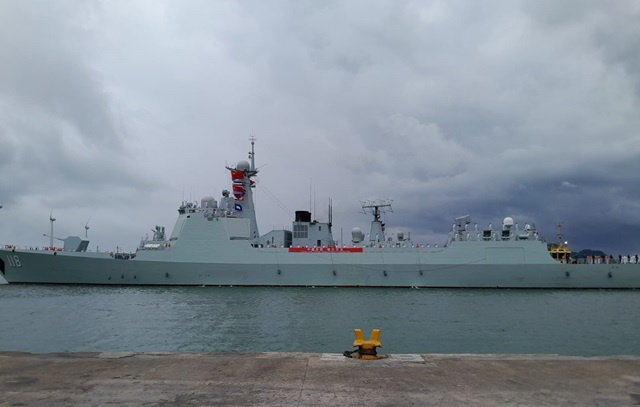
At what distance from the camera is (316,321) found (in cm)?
1427

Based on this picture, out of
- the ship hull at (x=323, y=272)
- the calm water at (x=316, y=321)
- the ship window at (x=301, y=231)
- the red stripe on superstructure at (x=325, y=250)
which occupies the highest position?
the ship window at (x=301, y=231)

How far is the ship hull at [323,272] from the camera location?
1014 inches

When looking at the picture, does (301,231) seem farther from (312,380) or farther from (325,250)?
(312,380)

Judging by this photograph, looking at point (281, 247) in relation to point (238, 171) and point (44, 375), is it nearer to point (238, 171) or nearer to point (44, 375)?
point (238, 171)

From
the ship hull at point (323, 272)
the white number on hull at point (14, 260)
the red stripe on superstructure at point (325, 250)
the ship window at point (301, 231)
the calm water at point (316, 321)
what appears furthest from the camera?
the ship window at point (301, 231)

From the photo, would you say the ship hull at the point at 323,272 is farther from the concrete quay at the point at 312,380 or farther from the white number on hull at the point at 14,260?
the concrete quay at the point at 312,380

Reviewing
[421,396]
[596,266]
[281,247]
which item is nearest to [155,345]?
[421,396]

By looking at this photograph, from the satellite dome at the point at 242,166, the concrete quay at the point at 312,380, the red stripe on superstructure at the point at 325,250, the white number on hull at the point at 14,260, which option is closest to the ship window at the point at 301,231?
the red stripe on superstructure at the point at 325,250

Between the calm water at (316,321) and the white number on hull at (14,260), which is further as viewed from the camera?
the white number on hull at (14,260)

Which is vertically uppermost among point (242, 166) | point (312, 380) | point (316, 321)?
point (242, 166)

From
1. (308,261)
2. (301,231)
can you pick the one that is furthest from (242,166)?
(308,261)

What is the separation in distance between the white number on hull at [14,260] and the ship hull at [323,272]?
11 centimetres

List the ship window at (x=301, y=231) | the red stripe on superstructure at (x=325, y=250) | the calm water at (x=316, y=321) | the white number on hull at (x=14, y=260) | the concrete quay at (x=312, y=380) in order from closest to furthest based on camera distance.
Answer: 1. the concrete quay at (x=312, y=380)
2. the calm water at (x=316, y=321)
3. the red stripe on superstructure at (x=325, y=250)
4. the white number on hull at (x=14, y=260)
5. the ship window at (x=301, y=231)

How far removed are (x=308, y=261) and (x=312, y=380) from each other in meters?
22.5
